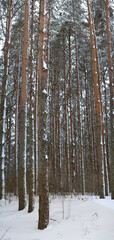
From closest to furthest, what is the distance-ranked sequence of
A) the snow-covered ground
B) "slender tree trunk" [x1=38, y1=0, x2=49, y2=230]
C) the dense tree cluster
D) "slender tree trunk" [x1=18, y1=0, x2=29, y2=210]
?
1. the snow-covered ground
2. "slender tree trunk" [x1=38, y1=0, x2=49, y2=230]
3. the dense tree cluster
4. "slender tree trunk" [x1=18, y1=0, x2=29, y2=210]

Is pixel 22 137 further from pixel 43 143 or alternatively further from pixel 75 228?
pixel 75 228

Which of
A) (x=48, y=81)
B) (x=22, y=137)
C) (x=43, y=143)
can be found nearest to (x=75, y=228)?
(x=43, y=143)

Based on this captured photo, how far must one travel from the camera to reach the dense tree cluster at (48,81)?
454 cm

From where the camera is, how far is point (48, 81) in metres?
4.97

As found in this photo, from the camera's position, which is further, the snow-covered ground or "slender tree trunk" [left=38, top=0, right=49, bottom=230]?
"slender tree trunk" [left=38, top=0, right=49, bottom=230]

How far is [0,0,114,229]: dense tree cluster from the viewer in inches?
179

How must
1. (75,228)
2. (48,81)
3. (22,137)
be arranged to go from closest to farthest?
(75,228) < (48,81) < (22,137)

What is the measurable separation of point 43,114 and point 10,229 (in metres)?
2.54

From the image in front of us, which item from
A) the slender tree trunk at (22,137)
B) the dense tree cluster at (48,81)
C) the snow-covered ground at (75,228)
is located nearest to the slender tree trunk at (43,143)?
the dense tree cluster at (48,81)

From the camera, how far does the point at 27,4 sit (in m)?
7.11

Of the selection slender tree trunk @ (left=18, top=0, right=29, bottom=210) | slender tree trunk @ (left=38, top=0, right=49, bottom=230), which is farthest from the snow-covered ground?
slender tree trunk @ (left=18, top=0, right=29, bottom=210)

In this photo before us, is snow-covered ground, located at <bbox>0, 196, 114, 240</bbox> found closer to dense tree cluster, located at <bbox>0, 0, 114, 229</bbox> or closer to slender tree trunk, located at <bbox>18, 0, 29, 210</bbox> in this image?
dense tree cluster, located at <bbox>0, 0, 114, 229</bbox>

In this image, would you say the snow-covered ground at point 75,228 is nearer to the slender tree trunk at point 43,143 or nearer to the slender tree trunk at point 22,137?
the slender tree trunk at point 43,143

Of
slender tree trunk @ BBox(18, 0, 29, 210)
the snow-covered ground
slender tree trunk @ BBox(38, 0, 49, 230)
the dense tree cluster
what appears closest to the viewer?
the snow-covered ground
